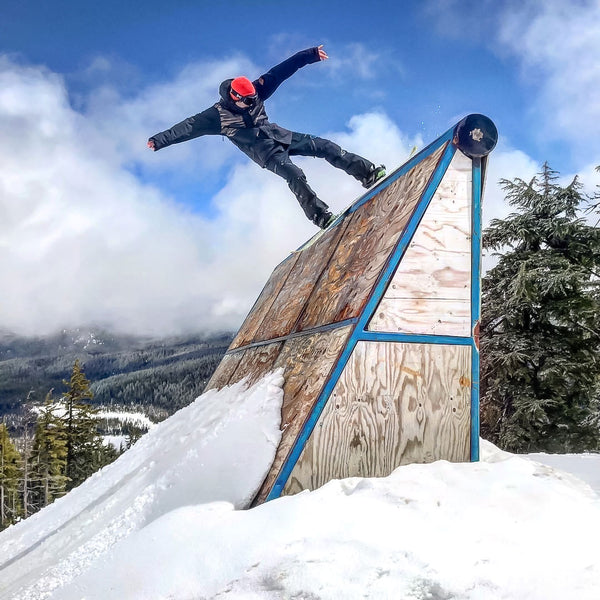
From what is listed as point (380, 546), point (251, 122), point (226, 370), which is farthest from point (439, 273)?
point (251, 122)

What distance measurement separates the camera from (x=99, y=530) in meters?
2.99

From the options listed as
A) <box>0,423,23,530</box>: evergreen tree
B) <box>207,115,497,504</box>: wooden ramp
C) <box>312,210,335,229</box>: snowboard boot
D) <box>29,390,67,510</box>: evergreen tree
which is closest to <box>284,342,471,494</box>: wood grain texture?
<box>207,115,497,504</box>: wooden ramp

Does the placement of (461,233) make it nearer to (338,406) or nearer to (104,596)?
(338,406)

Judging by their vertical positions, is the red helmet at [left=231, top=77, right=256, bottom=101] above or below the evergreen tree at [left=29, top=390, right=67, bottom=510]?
above

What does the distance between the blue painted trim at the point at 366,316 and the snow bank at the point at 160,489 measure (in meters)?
0.15

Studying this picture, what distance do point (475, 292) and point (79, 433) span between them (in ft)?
120

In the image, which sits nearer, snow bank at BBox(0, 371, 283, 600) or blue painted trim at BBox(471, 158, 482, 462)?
snow bank at BBox(0, 371, 283, 600)

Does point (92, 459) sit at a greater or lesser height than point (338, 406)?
lesser

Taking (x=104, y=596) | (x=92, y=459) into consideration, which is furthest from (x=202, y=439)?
(x=92, y=459)

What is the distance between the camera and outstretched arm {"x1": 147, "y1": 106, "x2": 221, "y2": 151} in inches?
225

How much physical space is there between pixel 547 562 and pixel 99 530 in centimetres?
255

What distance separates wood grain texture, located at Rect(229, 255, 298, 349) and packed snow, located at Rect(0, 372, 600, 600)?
261 cm

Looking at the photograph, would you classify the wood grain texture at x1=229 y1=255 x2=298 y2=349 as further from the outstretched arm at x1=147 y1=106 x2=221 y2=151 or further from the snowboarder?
the outstretched arm at x1=147 y1=106 x2=221 y2=151

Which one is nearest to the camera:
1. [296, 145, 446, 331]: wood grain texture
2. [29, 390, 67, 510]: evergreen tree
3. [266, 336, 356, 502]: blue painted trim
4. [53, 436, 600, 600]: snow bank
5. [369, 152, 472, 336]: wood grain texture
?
[53, 436, 600, 600]: snow bank
